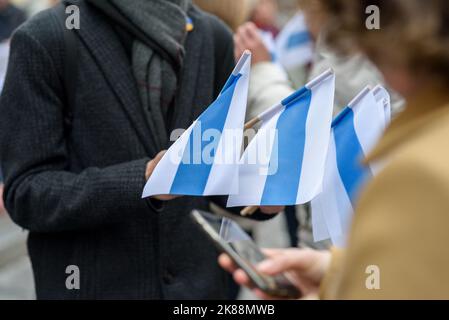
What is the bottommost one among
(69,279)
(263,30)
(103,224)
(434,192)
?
(69,279)

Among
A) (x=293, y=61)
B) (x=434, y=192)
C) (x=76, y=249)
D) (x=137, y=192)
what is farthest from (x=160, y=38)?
(x=293, y=61)

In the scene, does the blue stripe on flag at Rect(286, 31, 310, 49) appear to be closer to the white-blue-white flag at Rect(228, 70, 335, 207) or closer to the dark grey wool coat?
the dark grey wool coat

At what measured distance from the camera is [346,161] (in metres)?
1.97

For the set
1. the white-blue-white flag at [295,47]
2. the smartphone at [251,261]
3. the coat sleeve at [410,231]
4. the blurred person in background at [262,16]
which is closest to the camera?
the coat sleeve at [410,231]

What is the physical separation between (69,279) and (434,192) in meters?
1.32

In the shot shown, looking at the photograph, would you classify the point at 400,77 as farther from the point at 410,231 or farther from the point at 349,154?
the point at 349,154

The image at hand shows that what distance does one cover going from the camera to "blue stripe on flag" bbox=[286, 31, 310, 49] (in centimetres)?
511

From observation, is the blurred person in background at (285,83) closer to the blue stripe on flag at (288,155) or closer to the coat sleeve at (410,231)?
the blue stripe on flag at (288,155)

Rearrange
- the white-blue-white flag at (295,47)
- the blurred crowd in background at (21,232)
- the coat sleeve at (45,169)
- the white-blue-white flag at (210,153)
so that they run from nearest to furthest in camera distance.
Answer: the white-blue-white flag at (210,153), the coat sleeve at (45,169), the blurred crowd in background at (21,232), the white-blue-white flag at (295,47)

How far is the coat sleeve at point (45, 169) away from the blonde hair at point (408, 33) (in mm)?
940

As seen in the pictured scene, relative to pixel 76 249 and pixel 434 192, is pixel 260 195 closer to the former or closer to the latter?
pixel 76 249

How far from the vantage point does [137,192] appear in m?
1.92

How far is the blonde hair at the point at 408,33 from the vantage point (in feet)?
3.22

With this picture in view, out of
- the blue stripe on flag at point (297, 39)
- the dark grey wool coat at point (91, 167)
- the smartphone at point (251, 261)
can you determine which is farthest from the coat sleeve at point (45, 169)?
the blue stripe on flag at point (297, 39)
